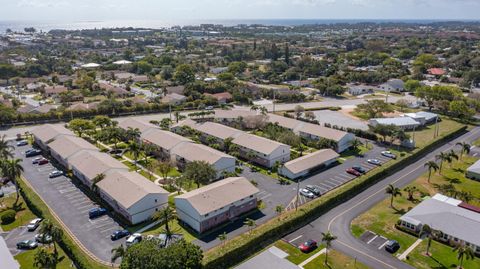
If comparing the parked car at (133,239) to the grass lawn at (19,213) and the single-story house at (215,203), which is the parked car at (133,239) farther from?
the grass lawn at (19,213)

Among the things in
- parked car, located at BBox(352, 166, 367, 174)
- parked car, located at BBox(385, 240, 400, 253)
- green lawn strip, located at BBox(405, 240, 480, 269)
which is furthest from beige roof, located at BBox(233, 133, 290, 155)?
green lawn strip, located at BBox(405, 240, 480, 269)

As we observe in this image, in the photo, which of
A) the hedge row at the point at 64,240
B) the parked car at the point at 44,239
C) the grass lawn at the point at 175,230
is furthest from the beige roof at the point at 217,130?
the parked car at the point at 44,239

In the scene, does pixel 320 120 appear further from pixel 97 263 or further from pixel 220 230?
pixel 97 263

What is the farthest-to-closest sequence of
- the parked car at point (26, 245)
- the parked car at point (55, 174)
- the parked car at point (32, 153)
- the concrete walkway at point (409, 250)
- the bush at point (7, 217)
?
the parked car at point (32, 153), the parked car at point (55, 174), the bush at point (7, 217), the parked car at point (26, 245), the concrete walkway at point (409, 250)

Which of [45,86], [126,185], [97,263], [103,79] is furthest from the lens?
[103,79]

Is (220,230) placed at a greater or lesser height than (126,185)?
lesser

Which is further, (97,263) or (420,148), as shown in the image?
(420,148)

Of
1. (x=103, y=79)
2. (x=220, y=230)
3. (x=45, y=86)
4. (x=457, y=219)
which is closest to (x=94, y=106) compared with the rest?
(x=45, y=86)
